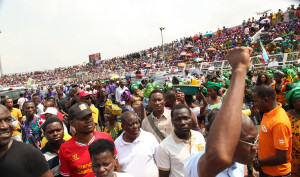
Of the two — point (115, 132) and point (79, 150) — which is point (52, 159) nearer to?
point (79, 150)

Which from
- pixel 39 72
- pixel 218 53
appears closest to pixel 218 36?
pixel 218 53

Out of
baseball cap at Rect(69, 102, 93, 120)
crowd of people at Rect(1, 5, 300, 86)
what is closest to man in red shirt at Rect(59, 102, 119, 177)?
baseball cap at Rect(69, 102, 93, 120)

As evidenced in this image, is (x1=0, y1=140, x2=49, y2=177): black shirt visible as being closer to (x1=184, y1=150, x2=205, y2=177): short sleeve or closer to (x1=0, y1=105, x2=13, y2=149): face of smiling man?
(x1=0, y1=105, x2=13, y2=149): face of smiling man

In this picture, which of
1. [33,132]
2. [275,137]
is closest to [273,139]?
[275,137]

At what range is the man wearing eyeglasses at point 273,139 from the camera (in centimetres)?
221

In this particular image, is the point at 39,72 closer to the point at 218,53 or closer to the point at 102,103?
the point at 218,53

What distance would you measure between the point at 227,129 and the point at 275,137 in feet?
5.95

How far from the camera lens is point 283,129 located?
221cm

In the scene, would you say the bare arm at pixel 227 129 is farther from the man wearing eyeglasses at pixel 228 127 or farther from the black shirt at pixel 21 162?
the black shirt at pixel 21 162

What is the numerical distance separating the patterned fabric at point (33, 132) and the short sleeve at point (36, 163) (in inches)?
88.8

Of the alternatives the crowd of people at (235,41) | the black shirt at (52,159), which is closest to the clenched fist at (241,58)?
the black shirt at (52,159)

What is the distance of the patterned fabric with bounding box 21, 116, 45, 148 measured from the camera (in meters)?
3.79

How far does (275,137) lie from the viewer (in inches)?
88.3

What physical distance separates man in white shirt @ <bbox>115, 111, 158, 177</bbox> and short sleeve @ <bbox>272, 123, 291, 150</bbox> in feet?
4.71
